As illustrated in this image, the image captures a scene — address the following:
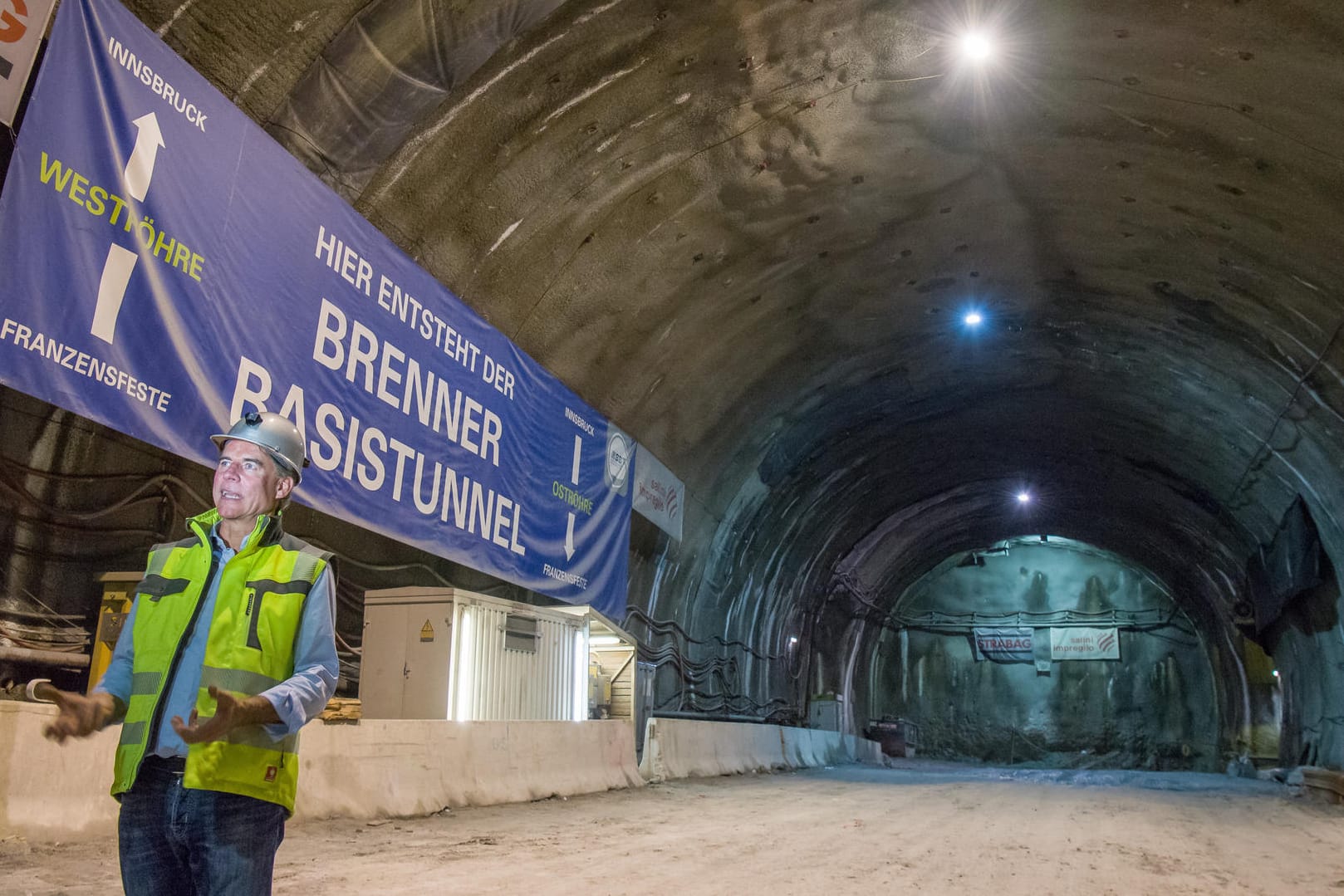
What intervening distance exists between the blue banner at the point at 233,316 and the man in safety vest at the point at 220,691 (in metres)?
3.42

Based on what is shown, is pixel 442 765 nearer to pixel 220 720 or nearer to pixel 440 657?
pixel 440 657

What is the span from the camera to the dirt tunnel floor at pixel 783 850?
5.19 metres

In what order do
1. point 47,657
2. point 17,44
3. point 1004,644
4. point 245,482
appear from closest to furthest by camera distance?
point 245,482 < point 17,44 < point 47,657 < point 1004,644

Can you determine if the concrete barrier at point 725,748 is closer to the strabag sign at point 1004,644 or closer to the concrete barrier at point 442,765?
the concrete barrier at point 442,765

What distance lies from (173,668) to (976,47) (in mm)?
8444

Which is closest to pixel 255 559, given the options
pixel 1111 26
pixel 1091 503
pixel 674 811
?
pixel 674 811

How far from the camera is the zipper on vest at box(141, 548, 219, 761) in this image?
2.34m

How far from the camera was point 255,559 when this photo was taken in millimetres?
2531

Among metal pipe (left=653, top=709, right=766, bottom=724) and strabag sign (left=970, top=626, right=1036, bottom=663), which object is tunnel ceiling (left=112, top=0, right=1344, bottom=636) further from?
strabag sign (left=970, top=626, right=1036, bottom=663)

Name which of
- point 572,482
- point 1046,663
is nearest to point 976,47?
point 572,482

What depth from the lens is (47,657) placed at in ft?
21.5

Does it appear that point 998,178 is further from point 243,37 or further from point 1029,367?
point 243,37

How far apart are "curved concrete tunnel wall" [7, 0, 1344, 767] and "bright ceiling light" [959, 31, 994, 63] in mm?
200

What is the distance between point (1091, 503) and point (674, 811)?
733 inches
